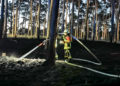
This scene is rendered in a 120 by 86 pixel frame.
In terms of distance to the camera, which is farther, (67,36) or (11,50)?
(11,50)

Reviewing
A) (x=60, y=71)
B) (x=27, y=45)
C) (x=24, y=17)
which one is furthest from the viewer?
(x=24, y=17)

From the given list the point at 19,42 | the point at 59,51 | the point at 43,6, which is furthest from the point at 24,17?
the point at 59,51

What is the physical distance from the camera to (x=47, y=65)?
31.6 feet

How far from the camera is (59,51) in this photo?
1833 centimetres

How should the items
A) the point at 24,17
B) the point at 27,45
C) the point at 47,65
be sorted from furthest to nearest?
the point at 24,17
the point at 27,45
the point at 47,65

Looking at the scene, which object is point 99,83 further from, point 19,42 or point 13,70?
point 19,42

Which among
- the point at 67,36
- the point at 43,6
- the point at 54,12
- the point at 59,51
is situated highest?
the point at 43,6

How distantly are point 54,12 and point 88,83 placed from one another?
504 cm

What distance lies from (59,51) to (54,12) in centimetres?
872

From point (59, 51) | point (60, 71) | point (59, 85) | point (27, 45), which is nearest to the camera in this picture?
point (59, 85)

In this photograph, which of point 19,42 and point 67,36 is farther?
point 19,42

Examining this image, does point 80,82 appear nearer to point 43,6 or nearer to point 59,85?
point 59,85

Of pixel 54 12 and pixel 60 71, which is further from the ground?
pixel 54 12

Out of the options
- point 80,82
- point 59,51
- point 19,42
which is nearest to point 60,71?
point 80,82
